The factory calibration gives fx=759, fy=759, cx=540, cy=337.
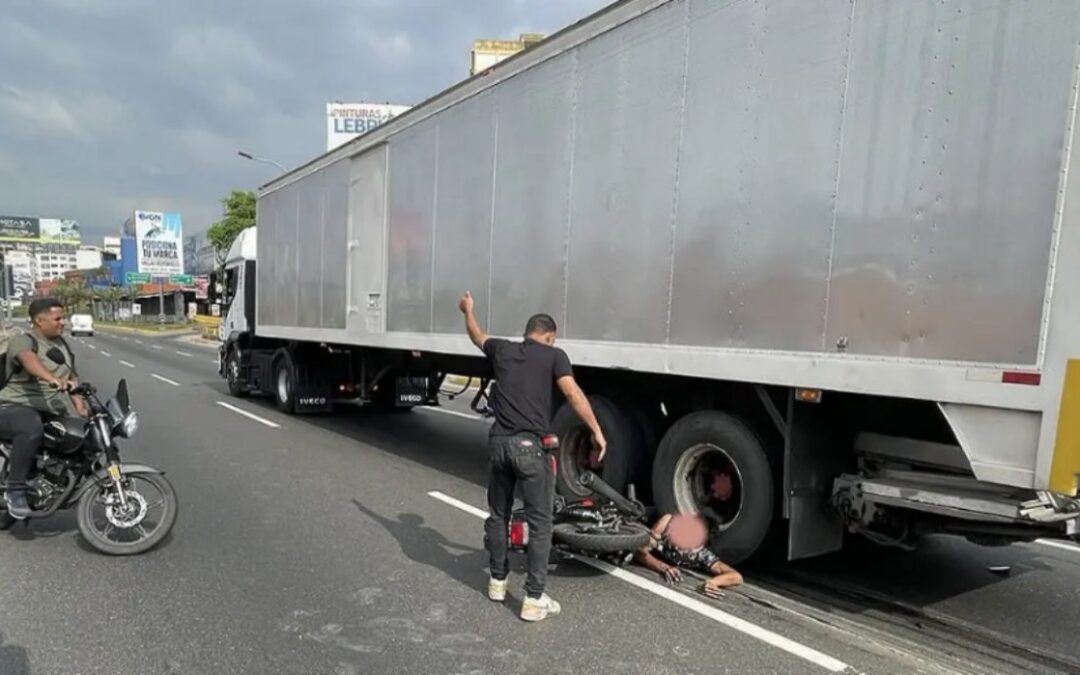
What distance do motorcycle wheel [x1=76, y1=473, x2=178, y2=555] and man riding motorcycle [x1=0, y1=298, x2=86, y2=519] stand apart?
19.4 inches

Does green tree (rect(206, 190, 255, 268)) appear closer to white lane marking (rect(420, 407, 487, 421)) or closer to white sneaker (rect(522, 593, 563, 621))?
white lane marking (rect(420, 407, 487, 421))

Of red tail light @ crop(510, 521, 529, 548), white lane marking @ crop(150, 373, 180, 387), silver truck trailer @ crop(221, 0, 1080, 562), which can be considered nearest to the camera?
silver truck trailer @ crop(221, 0, 1080, 562)

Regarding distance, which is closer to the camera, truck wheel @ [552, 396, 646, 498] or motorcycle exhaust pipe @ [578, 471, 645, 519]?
motorcycle exhaust pipe @ [578, 471, 645, 519]

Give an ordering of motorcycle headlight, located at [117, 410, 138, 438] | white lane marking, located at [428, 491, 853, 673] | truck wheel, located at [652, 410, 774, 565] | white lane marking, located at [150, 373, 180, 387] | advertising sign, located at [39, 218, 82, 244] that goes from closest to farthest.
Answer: white lane marking, located at [428, 491, 853, 673]
truck wheel, located at [652, 410, 774, 565]
motorcycle headlight, located at [117, 410, 138, 438]
white lane marking, located at [150, 373, 180, 387]
advertising sign, located at [39, 218, 82, 244]

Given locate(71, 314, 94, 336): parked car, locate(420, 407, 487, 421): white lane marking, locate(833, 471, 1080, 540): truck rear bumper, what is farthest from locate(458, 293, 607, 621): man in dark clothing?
locate(71, 314, 94, 336): parked car

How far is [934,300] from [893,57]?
1213mm

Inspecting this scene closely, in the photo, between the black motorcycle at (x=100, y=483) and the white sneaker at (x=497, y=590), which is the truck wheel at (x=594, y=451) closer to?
the white sneaker at (x=497, y=590)

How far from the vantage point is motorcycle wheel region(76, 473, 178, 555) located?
5059 mm

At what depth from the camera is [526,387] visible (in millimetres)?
4234

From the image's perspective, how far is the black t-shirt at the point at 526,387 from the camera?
420 cm

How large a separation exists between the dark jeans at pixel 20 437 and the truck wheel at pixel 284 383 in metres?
6.90

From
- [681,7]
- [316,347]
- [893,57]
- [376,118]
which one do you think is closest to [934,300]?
[893,57]

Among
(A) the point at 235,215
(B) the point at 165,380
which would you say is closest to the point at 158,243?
(A) the point at 235,215

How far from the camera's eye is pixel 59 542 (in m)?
5.33
